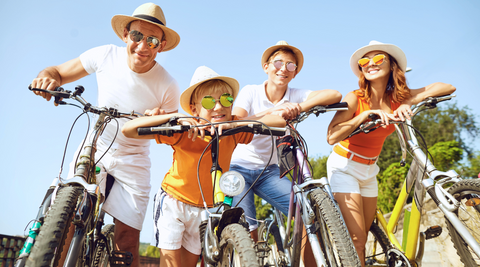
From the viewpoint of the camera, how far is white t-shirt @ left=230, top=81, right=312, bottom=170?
3.70 metres

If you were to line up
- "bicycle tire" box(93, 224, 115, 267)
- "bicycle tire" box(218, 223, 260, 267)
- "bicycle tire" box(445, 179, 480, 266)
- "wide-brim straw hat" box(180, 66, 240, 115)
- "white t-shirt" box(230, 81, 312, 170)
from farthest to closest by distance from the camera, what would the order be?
"white t-shirt" box(230, 81, 312, 170), "bicycle tire" box(93, 224, 115, 267), "wide-brim straw hat" box(180, 66, 240, 115), "bicycle tire" box(445, 179, 480, 266), "bicycle tire" box(218, 223, 260, 267)

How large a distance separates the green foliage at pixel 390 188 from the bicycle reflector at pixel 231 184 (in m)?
11.2

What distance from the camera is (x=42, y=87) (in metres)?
2.73

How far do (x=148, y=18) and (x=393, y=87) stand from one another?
2789 millimetres

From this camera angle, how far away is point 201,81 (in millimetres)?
2896

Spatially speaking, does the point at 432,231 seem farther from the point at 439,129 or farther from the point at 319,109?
the point at 439,129

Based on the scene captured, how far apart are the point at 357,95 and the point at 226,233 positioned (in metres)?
2.34

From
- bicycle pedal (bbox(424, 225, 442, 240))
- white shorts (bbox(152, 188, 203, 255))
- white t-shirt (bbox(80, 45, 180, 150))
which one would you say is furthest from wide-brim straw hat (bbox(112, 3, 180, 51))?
bicycle pedal (bbox(424, 225, 442, 240))

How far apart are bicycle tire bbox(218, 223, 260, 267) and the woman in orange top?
1.73 metres

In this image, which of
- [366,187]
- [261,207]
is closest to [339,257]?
[366,187]

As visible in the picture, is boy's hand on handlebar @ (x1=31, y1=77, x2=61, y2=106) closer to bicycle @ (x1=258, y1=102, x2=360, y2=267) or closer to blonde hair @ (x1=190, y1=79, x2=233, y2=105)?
blonde hair @ (x1=190, y1=79, x2=233, y2=105)

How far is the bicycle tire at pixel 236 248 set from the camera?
1.82 metres

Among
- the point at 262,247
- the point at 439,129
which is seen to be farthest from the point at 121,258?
the point at 439,129

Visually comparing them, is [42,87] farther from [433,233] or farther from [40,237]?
[433,233]
